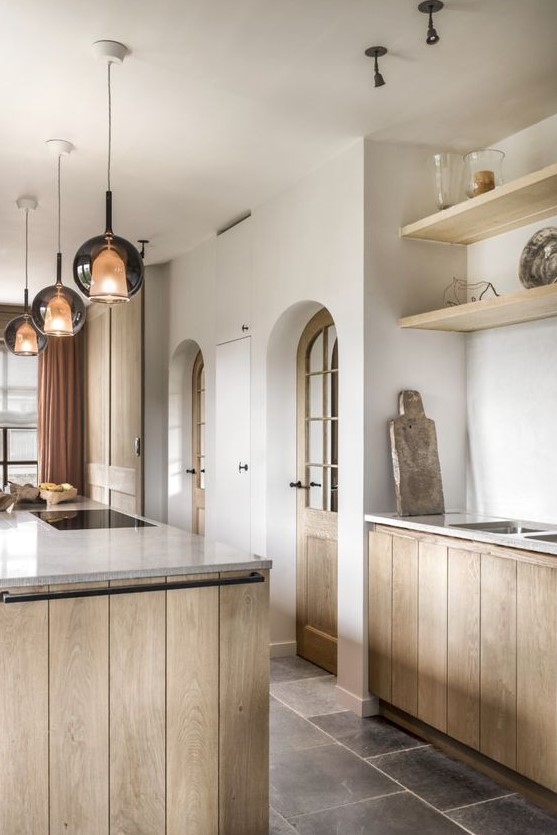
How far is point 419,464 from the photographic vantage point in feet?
12.3

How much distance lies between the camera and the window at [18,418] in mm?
8656

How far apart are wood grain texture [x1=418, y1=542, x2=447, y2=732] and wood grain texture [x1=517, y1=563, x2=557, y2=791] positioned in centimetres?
44

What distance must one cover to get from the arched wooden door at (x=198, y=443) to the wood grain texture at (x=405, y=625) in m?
2.94

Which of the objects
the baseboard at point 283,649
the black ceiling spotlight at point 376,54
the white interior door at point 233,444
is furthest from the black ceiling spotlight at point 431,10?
the baseboard at point 283,649

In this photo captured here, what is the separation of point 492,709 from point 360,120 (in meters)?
2.57

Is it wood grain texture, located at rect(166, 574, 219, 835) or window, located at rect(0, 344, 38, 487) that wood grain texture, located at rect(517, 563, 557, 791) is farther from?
window, located at rect(0, 344, 38, 487)

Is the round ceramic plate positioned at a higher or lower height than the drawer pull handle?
higher

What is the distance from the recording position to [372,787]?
2.93m

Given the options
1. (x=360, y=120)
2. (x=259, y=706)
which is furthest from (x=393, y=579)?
(x=360, y=120)

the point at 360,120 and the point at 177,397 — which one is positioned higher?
the point at 360,120

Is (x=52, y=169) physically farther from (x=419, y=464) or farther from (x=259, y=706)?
(x=259, y=706)

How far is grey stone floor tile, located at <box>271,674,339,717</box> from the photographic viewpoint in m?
3.78

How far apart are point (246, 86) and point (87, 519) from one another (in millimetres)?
2015

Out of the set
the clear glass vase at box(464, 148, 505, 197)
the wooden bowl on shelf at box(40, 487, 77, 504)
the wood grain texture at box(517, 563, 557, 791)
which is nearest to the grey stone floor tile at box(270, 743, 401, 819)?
the wood grain texture at box(517, 563, 557, 791)
